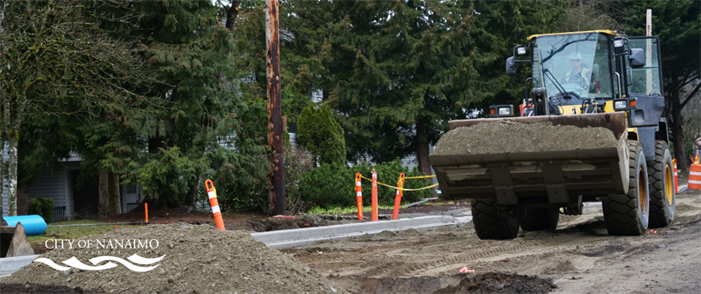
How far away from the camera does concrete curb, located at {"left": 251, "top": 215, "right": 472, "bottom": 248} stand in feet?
37.8

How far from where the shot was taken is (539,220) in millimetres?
12555

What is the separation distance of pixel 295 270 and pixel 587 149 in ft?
13.6

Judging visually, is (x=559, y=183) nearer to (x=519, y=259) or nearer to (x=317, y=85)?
(x=519, y=259)

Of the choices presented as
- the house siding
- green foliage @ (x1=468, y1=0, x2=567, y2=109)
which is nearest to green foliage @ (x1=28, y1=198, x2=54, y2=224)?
the house siding

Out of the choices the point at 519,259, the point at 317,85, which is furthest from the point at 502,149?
the point at 317,85

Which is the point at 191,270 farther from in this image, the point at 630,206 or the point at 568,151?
the point at 630,206

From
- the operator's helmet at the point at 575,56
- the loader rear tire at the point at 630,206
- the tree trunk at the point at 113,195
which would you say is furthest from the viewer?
the tree trunk at the point at 113,195

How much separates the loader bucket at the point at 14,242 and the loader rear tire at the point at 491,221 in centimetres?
617

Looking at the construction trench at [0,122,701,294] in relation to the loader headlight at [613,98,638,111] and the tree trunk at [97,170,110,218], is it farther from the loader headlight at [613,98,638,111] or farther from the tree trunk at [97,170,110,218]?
the tree trunk at [97,170,110,218]

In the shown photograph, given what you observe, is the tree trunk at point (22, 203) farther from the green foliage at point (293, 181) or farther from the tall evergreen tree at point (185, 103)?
the green foliage at point (293, 181)

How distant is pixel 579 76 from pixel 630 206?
2643 mm

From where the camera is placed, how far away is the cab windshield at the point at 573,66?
37.8ft

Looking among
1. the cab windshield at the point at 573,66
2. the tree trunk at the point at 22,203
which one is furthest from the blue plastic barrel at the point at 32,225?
the tree trunk at the point at 22,203

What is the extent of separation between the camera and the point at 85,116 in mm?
15445
